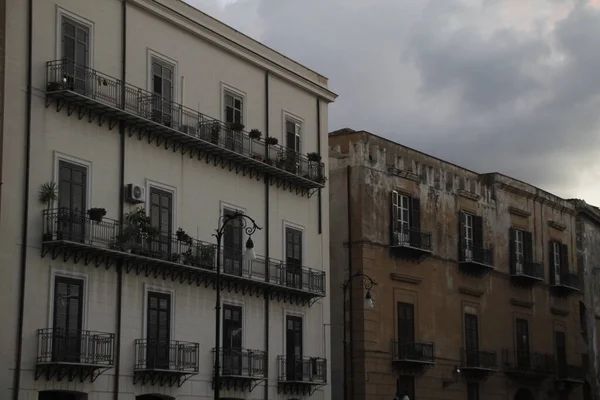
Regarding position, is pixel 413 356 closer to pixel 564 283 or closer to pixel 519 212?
pixel 519 212

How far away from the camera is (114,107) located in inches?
1232

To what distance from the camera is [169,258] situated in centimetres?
3306

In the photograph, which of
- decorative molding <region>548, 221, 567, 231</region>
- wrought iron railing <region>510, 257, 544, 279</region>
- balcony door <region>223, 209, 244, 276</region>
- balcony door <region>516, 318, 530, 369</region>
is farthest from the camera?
decorative molding <region>548, 221, 567, 231</region>

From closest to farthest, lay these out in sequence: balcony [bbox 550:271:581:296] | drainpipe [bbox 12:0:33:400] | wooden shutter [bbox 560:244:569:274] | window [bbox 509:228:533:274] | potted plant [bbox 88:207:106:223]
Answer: drainpipe [bbox 12:0:33:400] < potted plant [bbox 88:207:106:223] < window [bbox 509:228:533:274] < balcony [bbox 550:271:581:296] < wooden shutter [bbox 560:244:569:274]

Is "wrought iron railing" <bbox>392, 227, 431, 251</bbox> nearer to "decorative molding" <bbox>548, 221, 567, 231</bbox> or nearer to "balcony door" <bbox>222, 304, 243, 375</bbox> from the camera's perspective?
"balcony door" <bbox>222, 304, 243, 375</bbox>

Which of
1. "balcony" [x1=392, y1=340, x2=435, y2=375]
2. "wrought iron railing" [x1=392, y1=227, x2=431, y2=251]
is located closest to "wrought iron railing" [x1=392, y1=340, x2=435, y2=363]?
"balcony" [x1=392, y1=340, x2=435, y2=375]

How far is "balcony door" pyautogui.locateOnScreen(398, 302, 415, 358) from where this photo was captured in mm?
44094

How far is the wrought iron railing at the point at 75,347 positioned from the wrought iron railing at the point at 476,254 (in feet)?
72.8

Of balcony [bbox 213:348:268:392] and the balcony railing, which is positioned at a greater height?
the balcony railing

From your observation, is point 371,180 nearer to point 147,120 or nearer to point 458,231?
point 458,231

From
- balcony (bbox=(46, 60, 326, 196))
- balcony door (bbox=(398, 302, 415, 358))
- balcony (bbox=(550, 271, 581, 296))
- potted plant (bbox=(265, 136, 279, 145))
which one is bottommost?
balcony door (bbox=(398, 302, 415, 358))

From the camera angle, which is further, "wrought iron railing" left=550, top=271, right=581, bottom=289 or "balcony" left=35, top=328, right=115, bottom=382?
"wrought iron railing" left=550, top=271, right=581, bottom=289

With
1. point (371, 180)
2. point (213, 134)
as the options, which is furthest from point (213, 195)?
point (371, 180)

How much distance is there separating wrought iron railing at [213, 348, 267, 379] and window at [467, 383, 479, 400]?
14.5 metres
